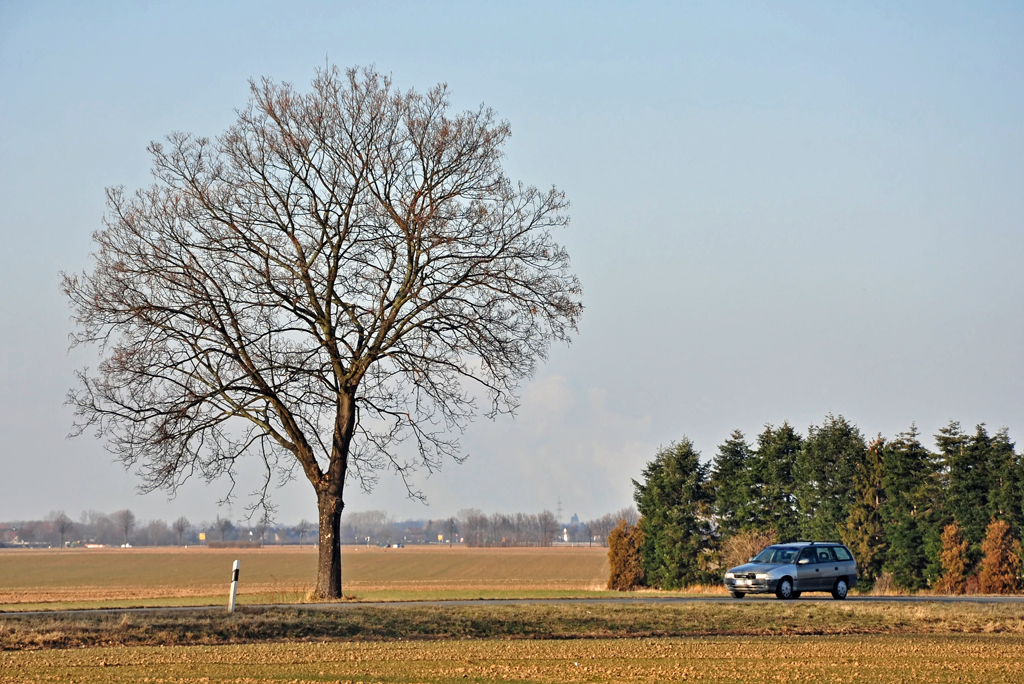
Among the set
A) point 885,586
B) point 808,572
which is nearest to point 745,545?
point 885,586

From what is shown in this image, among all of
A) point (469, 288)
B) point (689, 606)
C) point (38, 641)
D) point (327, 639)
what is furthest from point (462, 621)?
point (469, 288)

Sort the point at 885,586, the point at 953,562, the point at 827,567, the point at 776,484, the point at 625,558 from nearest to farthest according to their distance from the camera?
the point at 827,567, the point at 885,586, the point at 953,562, the point at 776,484, the point at 625,558

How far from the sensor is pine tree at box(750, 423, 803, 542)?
43.1 meters

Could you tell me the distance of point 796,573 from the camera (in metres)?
26.8

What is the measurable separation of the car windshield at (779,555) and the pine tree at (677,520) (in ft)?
52.1

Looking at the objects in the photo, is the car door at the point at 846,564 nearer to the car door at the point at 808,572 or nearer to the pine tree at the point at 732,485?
the car door at the point at 808,572

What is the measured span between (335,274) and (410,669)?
44.6 ft

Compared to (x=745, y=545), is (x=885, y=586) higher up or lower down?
lower down

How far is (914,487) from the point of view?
1593 inches

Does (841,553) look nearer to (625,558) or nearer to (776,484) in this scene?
(776,484)

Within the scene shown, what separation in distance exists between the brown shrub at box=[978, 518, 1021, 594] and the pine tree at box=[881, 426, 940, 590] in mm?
2401

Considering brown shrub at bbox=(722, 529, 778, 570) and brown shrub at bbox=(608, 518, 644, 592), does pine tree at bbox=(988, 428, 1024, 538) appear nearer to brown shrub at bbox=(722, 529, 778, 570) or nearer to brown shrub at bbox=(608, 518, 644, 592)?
brown shrub at bbox=(722, 529, 778, 570)

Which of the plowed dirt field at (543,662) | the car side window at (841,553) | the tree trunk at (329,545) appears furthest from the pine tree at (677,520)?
the plowed dirt field at (543,662)

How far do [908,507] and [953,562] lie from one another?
115 inches
